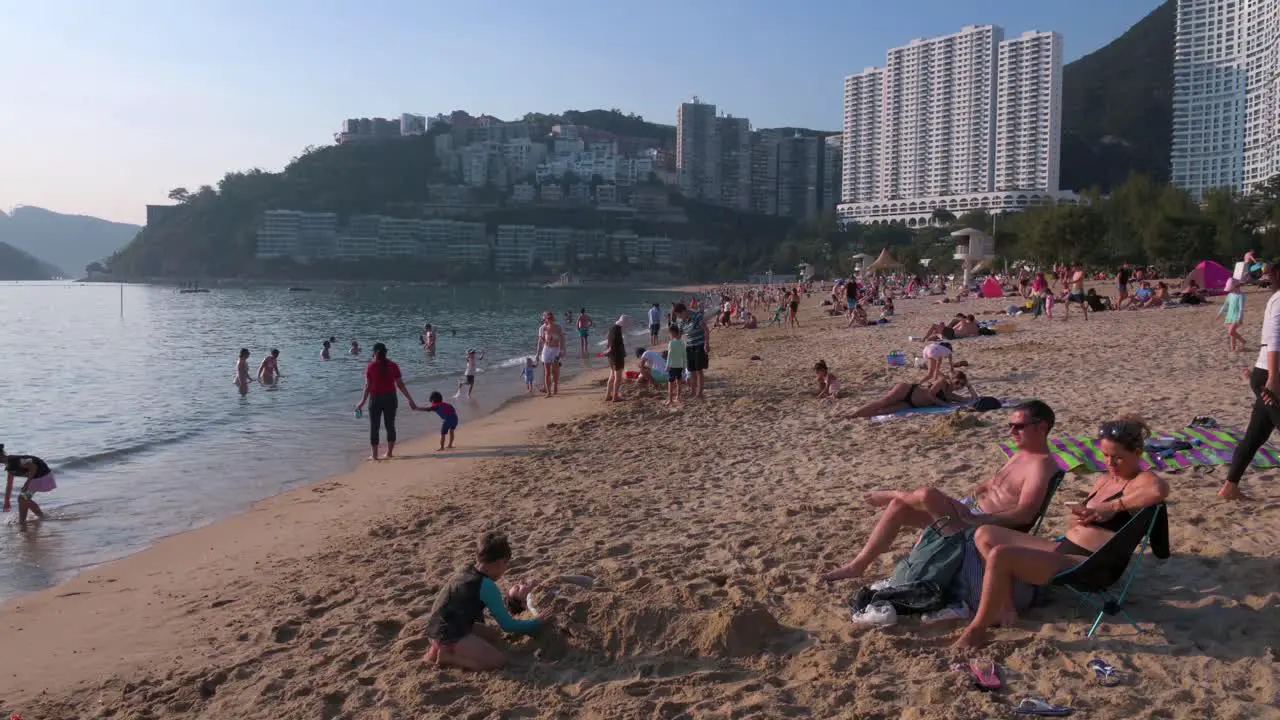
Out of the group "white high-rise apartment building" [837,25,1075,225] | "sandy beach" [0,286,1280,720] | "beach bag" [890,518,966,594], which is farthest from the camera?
"white high-rise apartment building" [837,25,1075,225]

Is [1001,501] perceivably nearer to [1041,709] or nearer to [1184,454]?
[1041,709]

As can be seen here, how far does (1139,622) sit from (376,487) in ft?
21.5

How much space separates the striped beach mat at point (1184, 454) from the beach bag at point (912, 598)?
7.41 ft

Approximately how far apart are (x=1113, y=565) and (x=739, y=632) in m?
1.53

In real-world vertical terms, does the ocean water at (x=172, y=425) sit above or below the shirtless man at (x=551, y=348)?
below

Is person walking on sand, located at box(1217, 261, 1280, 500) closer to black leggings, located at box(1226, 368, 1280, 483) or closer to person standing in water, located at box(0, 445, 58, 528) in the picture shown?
black leggings, located at box(1226, 368, 1280, 483)

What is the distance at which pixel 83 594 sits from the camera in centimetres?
561

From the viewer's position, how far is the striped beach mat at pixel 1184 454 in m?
5.71

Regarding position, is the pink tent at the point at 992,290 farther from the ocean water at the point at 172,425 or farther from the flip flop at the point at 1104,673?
the flip flop at the point at 1104,673

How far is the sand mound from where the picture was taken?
3.71 m

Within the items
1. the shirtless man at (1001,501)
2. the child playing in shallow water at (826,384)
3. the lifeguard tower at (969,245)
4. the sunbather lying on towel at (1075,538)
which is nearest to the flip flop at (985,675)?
the sunbather lying on towel at (1075,538)

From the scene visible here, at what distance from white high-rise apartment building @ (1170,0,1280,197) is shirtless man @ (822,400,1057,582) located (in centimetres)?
10792

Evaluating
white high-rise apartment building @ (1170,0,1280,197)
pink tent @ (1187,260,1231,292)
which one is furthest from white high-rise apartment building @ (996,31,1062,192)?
pink tent @ (1187,260,1231,292)

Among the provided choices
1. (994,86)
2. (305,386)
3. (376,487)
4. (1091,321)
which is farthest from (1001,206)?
(376,487)
